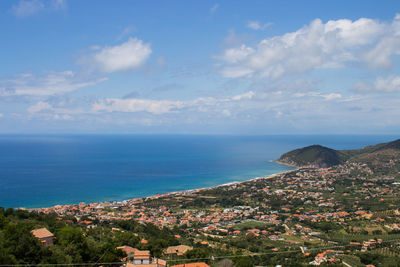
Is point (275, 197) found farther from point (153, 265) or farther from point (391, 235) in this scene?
point (153, 265)

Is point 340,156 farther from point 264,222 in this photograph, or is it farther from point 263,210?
point 264,222

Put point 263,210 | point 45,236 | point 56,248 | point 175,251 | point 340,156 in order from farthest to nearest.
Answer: point 340,156, point 263,210, point 175,251, point 45,236, point 56,248

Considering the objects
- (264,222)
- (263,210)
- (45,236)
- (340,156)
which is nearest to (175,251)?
(45,236)

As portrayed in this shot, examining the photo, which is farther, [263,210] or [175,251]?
[263,210]

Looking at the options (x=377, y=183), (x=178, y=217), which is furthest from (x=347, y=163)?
(x=178, y=217)

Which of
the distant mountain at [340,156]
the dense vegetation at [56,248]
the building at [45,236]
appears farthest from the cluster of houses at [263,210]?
the distant mountain at [340,156]

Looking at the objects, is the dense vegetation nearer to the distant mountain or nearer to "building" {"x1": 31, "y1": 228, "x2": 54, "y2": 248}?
"building" {"x1": 31, "y1": 228, "x2": 54, "y2": 248}

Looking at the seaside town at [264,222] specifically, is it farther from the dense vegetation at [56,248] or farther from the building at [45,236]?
the dense vegetation at [56,248]
